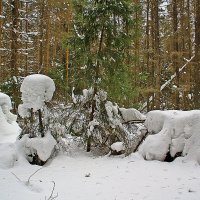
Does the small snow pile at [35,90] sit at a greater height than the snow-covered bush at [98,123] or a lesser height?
greater

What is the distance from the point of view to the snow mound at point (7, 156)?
8.27 m

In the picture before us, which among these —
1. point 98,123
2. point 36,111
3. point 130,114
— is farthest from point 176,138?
point 36,111

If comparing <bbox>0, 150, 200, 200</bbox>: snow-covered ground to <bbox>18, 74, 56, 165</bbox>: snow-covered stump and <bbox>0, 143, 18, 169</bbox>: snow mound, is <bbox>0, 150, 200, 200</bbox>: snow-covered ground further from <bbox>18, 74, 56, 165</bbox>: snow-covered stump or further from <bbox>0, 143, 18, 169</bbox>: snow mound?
<bbox>18, 74, 56, 165</bbox>: snow-covered stump

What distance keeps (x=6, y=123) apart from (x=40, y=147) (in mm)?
5262

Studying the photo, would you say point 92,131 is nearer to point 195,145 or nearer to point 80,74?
point 80,74

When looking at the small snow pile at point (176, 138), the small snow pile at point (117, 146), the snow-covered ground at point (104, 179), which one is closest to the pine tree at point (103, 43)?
the small snow pile at point (117, 146)

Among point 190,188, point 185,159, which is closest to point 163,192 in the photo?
point 190,188

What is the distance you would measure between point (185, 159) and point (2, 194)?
14.9ft

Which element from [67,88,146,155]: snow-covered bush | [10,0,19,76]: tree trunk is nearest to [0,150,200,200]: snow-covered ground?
[67,88,146,155]: snow-covered bush

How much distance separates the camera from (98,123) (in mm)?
9484

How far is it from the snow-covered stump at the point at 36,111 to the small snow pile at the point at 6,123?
2738 millimetres

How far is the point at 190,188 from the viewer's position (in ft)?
20.7

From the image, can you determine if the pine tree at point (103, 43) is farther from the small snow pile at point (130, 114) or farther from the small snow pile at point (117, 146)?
the small snow pile at point (117, 146)

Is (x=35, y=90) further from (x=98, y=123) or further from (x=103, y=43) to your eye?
(x=103, y=43)
